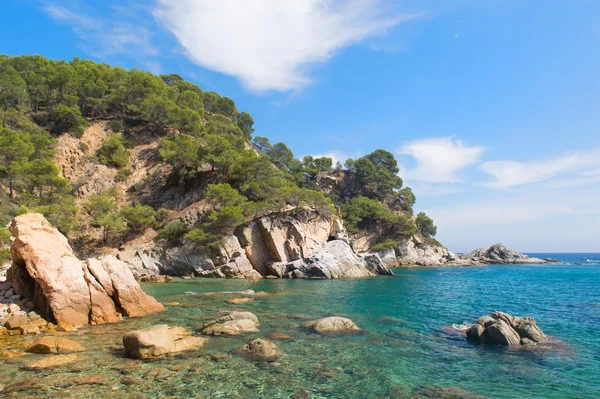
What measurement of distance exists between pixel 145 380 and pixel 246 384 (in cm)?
274

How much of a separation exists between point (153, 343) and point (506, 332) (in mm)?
13438

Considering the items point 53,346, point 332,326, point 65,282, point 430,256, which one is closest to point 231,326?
point 332,326

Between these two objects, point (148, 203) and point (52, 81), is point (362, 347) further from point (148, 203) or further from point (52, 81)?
point (52, 81)

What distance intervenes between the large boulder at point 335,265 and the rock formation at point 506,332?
28183 mm

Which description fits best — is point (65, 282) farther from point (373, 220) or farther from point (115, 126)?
point (373, 220)

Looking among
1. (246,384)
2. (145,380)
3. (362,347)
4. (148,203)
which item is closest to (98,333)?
(145,380)

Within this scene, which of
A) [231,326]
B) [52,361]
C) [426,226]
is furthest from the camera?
[426,226]

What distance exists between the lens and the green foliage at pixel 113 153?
5297 cm

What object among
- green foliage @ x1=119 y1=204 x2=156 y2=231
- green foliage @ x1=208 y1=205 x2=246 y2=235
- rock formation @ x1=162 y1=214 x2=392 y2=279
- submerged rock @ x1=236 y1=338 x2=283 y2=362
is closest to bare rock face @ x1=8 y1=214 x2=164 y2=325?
submerged rock @ x1=236 y1=338 x2=283 y2=362

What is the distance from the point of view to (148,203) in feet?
168

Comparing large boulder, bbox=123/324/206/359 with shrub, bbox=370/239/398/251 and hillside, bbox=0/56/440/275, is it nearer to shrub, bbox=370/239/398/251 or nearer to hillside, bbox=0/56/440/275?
hillside, bbox=0/56/440/275

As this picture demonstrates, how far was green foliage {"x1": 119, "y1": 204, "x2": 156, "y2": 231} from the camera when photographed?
4434 cm

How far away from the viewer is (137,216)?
44.5 metres

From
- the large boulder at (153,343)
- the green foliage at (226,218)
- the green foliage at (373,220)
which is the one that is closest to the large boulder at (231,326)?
the large boulder at (153,343)
